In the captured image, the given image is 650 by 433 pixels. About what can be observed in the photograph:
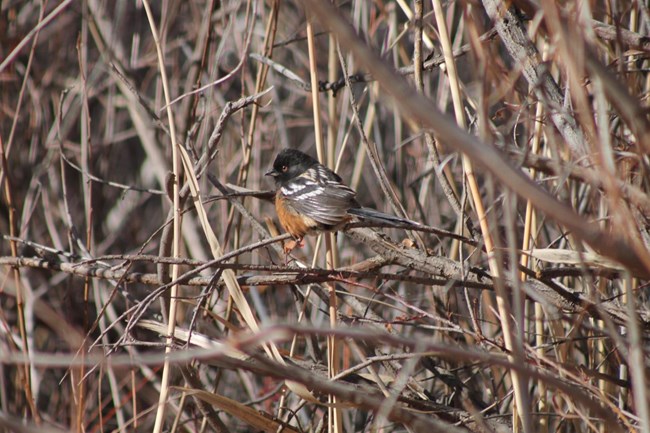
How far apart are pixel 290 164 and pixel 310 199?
57 cm

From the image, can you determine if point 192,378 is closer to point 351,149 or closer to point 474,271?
point 474,271

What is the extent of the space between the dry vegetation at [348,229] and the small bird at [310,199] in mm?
145

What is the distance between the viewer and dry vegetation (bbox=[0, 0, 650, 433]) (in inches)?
52.8

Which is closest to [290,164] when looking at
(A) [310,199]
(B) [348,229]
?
(A) [310,199]

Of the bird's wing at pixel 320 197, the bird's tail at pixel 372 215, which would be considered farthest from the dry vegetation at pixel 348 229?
the bird's wing at pixel 320 197

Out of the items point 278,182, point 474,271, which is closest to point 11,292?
point 278,182

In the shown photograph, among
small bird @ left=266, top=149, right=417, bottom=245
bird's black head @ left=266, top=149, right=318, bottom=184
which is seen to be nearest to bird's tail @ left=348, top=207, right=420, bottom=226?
small bird @ left=266, top=149, right=417, bottom=245

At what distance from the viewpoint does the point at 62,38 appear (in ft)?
16.4

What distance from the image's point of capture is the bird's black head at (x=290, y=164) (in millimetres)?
4047

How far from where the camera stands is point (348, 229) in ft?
10.1

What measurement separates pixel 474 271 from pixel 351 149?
8.50 feet

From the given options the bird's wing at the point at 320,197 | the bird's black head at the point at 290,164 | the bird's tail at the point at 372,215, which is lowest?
the bird's tail at the point at 372,215

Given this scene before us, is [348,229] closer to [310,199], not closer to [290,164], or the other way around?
[310,199]

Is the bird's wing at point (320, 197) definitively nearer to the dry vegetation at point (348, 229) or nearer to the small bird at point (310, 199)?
the small bird at point (310, 199)
